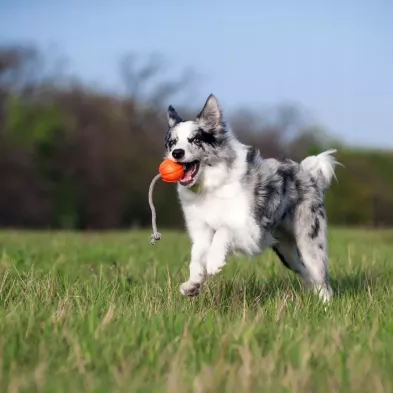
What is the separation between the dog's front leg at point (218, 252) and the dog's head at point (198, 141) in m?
0.47

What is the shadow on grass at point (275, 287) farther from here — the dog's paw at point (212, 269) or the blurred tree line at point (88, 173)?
the blurred tree line at point (88, 173)

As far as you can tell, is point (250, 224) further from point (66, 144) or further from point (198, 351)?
point (66, 144)

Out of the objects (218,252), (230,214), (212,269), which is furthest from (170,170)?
(212,269)

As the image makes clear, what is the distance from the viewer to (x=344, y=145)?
3178 cm

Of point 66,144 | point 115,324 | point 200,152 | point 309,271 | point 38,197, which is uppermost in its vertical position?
point 200,152

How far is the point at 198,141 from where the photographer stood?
6008mm

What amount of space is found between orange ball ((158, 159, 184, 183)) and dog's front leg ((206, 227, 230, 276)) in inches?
21.0

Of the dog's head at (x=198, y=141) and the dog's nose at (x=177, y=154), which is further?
the dog's head at (x=198, y=141)

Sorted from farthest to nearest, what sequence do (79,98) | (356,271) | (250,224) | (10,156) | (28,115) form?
(79,98) < (28,115) < (10,156) < (356,271) < (250,224)

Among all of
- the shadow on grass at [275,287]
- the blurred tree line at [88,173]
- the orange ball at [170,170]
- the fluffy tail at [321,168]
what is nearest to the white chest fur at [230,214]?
the orange ball at [170,170]

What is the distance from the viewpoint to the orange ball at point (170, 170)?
5.79 m

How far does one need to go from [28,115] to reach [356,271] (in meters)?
21.9

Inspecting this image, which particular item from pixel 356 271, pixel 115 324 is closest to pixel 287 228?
pixel 356 271

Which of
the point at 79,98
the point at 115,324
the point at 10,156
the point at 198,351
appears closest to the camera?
the point at 198,351
